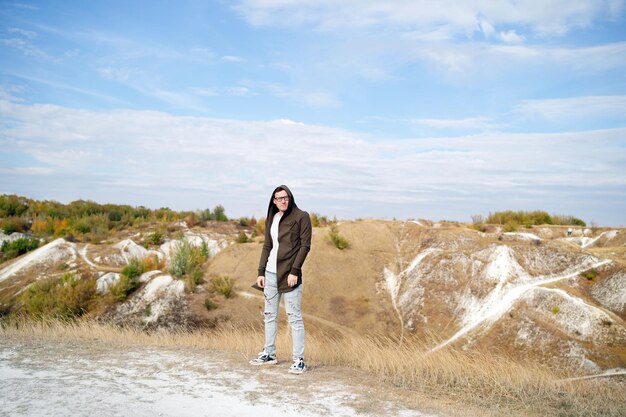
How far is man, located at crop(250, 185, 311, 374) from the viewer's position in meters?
7.82

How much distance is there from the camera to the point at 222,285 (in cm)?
2220

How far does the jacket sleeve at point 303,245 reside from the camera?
7.76 meters

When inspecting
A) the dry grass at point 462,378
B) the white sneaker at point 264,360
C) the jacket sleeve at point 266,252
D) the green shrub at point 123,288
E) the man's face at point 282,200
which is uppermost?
the man's face at point 282,200

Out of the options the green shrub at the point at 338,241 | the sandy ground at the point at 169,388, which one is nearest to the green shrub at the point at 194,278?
the green shrub at the point at 338,241

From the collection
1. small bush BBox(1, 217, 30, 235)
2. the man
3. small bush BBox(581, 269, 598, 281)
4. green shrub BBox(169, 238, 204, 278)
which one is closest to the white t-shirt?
the man

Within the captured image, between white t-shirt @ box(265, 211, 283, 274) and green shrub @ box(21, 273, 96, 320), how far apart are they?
15159 mm

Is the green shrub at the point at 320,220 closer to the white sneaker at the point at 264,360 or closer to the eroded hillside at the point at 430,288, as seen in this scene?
the eroded hillside at the point at 430,288

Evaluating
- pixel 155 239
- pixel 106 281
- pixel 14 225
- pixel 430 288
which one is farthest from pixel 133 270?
pixel 14 225

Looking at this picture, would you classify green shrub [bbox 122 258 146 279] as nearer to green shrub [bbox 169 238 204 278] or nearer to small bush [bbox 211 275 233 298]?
green shrub [bbox 169 238 204 278]

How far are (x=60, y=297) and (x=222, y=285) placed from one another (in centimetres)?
663

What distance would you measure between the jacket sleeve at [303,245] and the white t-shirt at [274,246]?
0.36 meters

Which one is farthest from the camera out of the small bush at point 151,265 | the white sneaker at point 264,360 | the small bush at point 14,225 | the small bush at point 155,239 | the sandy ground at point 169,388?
the small bush at point 14,225

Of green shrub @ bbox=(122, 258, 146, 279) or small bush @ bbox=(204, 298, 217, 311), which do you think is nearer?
small bush @ bbox=(204, 298, 217, 311)

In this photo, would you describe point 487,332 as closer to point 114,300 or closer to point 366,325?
point 366,325
